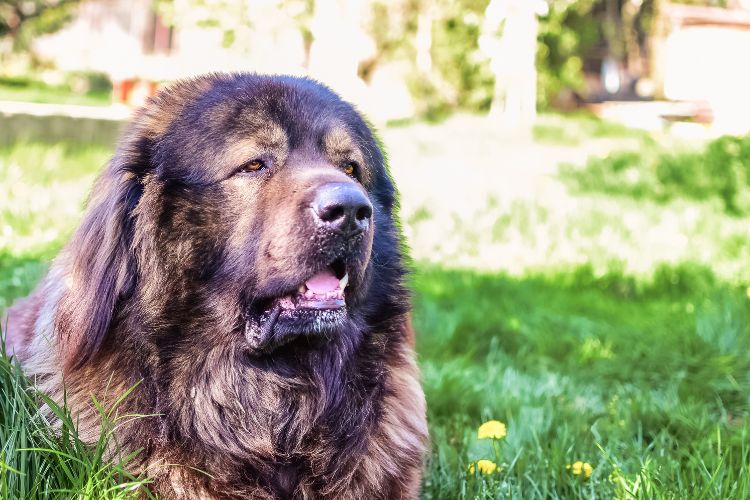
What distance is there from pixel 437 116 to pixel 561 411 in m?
19.5

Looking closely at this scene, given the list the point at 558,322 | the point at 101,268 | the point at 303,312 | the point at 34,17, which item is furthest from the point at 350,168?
the point at 34,17

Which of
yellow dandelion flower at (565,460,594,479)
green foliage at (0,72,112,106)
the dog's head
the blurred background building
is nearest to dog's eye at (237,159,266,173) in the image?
the dog's head

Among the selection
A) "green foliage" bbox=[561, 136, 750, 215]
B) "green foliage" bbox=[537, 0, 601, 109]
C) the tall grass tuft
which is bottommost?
the tall grass tuft

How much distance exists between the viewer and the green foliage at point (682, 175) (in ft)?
31.7

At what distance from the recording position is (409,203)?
8.39m

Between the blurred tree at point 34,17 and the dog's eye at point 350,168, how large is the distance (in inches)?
615

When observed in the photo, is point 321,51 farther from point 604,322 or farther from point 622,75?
point 622,75

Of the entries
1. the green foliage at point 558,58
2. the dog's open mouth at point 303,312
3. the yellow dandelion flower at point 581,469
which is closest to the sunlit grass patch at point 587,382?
the yellow dandelion flower at point 581,469

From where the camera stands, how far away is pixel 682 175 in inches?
408

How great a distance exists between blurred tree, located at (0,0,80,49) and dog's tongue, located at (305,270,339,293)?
16.0m

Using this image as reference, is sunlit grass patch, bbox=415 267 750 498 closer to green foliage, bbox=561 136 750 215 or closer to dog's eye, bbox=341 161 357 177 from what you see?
dog's eye, bbox=341 161 357 177

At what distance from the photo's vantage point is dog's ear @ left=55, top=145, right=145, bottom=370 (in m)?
2.39

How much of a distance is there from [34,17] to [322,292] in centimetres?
1813

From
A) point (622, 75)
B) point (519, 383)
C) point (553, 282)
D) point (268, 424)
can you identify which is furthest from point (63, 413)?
point (622, 75)
